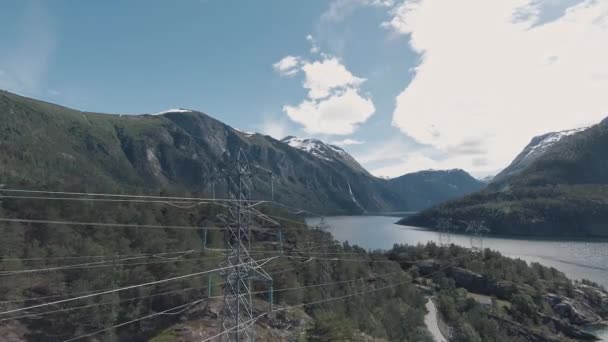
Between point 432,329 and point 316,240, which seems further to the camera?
point 316,240

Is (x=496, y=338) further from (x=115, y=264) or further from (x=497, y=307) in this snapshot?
(x=115, y=264)

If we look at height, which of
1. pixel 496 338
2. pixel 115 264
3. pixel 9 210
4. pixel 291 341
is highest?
pixel 9 210

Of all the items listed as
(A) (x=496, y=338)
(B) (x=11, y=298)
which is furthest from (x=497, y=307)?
(B) (x=11, y=298)

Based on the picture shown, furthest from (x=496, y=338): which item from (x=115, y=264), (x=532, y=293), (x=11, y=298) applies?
(x=11, y=298)

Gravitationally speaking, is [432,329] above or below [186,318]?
below

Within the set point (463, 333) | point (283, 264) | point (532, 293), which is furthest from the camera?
point (532, 293)

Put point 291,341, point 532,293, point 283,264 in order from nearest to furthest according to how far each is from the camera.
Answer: point 291,341 < point 283,264 < point 532,293

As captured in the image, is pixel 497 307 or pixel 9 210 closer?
pixel 9 210

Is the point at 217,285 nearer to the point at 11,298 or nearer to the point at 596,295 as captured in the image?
the point at 11,298

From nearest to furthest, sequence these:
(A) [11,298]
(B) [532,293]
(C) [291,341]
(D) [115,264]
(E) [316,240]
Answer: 1. (A) [11,298]
2. (C) [291,341]
3. (D) [115,264]
4. (B) [532,293]
5. (E) [316,240]
